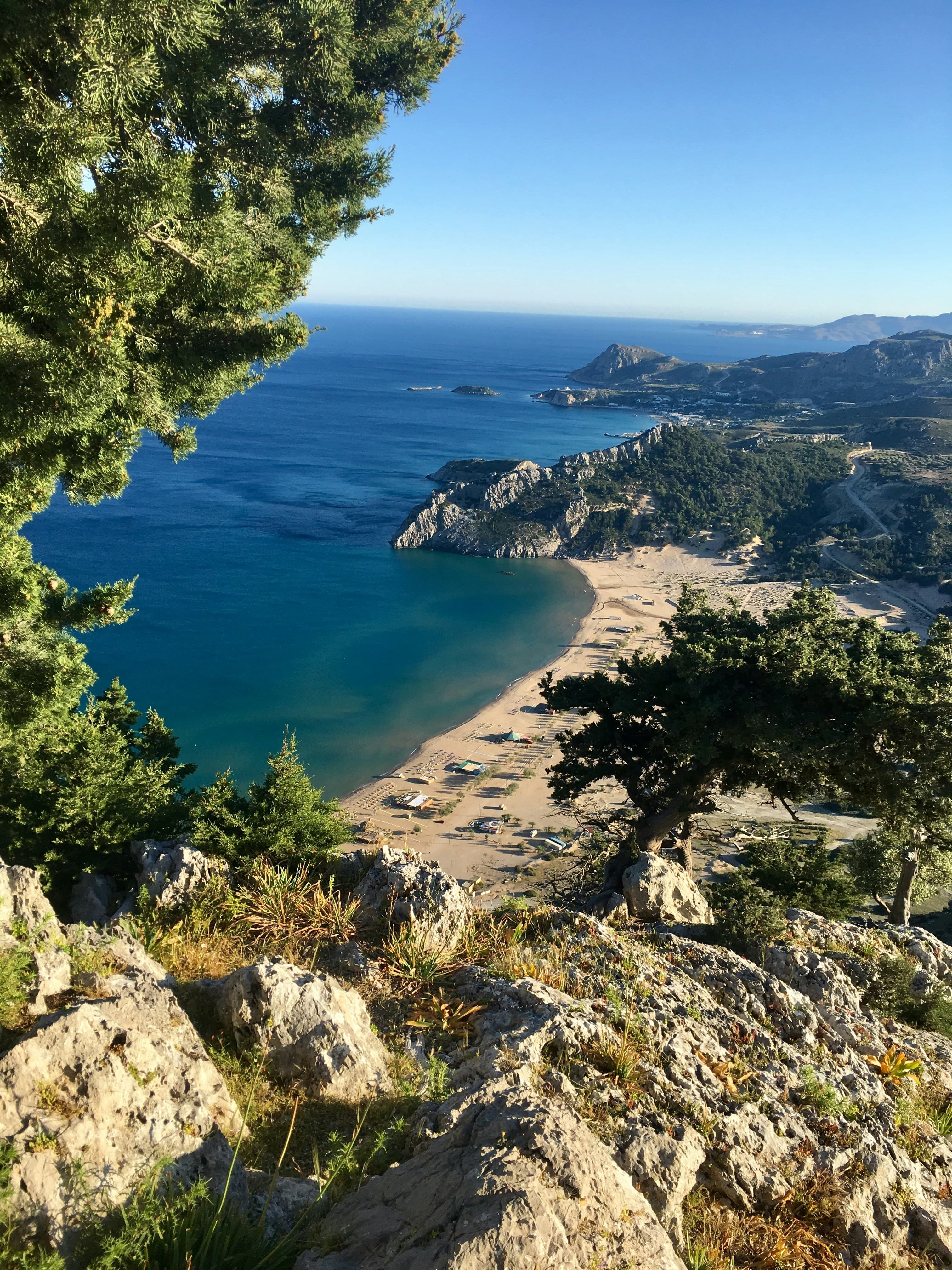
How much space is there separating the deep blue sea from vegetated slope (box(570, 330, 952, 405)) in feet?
261

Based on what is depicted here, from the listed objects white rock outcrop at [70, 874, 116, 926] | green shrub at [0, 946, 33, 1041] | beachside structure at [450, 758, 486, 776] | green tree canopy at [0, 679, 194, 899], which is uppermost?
green shrub at [0, 946, 33, 1041]

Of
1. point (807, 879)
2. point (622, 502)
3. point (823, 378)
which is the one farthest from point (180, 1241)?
point (823, 378)

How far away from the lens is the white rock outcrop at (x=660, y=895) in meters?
9.51

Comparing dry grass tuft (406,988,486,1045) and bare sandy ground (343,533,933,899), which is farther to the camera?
bare sandy ground (343,533,933,899)

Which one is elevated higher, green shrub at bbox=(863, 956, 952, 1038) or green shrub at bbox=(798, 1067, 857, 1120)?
green shrub at bbox=(798, 1067, 857, 1120)

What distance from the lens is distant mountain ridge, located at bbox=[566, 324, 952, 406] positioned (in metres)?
144

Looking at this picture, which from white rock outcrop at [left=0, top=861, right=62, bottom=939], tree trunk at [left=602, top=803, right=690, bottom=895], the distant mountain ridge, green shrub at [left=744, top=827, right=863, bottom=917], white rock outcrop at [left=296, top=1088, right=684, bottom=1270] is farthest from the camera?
the distant mountain ridge

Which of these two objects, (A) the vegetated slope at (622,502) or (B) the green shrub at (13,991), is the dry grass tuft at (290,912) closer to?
(B) the green shrub at (13,991)

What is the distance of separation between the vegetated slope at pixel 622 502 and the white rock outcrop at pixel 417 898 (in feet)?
211

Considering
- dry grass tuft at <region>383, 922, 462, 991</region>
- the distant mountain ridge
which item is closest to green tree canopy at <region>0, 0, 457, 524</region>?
dry grass tuft at <region>383, 922, 462, 991</region>

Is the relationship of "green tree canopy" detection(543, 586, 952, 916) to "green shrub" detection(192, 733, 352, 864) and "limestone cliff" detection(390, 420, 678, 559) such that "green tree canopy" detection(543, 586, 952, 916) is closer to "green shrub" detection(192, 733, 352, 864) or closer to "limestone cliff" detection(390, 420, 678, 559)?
"green shrub" detection(192, 733, 352, 864)

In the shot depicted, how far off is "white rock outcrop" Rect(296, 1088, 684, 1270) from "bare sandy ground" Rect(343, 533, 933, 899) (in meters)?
10.3

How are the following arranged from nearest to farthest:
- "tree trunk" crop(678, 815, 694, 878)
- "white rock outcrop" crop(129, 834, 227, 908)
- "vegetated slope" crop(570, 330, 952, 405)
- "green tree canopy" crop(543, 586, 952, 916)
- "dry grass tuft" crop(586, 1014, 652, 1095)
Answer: "dry grass tuft" crop(586, 1014, 652, 1095), "white rock outcrop" crop(129, 834, 227, 908), "green tree canopy" crop(543, 586, 952, 916), "tree trunk" crop(678, 815, 694, 878), "vegetated slope" crop(570, 330, 952, 405)

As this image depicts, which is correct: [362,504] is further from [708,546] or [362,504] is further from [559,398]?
[559,398]
